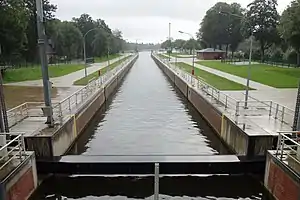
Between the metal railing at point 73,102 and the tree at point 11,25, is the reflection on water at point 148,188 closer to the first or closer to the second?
the metal railing at point 73,102

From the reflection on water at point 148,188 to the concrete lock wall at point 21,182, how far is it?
1.83ft

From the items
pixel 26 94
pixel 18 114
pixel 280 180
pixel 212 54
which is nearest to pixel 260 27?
pixel 212 54

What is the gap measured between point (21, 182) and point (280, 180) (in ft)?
28.8

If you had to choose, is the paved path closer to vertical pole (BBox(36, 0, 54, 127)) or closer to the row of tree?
the row of tree

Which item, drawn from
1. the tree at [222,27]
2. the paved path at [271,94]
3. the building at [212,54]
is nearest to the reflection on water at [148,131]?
the paved path at [271,94]

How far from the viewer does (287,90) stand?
3081 cm

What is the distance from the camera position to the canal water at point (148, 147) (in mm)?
12733

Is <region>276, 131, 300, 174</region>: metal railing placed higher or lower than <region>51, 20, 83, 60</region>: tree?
lower

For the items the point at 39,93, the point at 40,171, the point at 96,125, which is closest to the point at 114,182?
the point at 40,171

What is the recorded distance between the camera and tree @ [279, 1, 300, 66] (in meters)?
41.5

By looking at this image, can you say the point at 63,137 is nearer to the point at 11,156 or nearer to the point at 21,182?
the point at 11,156

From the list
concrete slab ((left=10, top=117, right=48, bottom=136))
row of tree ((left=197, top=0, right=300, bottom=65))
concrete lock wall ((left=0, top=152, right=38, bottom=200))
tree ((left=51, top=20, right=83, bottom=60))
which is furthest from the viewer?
tree ((left=51, top=20, right=83, bottom=60))

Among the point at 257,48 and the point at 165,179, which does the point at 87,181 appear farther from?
the point at 257,48

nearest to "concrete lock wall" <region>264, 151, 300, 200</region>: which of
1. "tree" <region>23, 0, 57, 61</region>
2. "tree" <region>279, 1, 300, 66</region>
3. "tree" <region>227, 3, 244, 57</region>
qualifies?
"tree" <region>279, 1, 300, 66</region>
